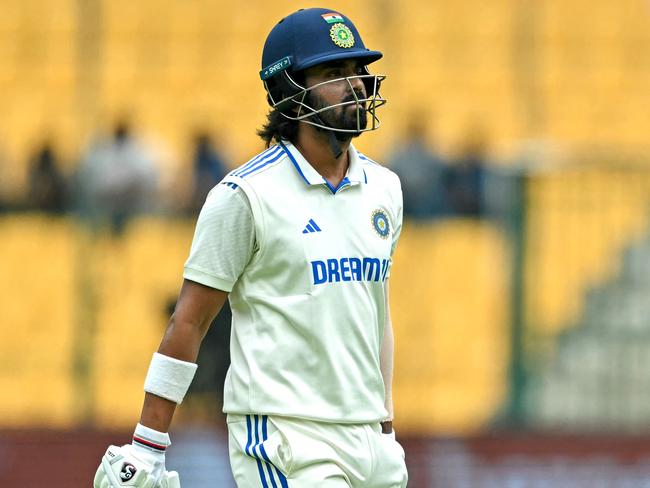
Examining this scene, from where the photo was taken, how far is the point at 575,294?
32.1ft

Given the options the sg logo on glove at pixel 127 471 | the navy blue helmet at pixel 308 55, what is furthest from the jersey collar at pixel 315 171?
the sg logo on glove at pixel 127 471

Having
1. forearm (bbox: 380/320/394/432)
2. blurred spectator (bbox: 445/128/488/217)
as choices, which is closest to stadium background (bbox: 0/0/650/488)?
blurred spectator (bbox: 445/128/488/217)

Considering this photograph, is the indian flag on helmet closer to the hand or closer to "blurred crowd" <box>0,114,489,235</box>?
the hand

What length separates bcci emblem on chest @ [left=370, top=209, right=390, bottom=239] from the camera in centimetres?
450

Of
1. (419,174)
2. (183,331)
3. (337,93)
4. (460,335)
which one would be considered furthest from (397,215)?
(419,174)

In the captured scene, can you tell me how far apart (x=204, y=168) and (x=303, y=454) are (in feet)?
22.4

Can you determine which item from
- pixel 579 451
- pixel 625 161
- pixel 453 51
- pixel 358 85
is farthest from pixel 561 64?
pixel 358 85

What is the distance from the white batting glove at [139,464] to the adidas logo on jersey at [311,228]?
730 millimetres

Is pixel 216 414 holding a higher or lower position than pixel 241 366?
lower

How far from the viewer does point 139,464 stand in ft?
13.8

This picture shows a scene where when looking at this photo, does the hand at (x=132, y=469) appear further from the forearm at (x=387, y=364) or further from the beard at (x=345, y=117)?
the beard at (x=345, y=117)

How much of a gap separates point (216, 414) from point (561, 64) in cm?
662

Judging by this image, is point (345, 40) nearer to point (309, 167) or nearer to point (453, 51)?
point (309, 167)

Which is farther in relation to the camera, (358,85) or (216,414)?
(216,414)
